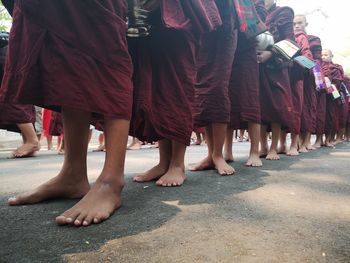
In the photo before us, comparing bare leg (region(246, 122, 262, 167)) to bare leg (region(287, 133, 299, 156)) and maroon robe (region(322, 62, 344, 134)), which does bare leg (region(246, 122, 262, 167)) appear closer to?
bare leg (region(287, 133, 299, 156))

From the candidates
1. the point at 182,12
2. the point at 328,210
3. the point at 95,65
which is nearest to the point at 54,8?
the point at 95,65

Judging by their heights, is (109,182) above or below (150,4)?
below

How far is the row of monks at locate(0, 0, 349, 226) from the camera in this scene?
1256 mm

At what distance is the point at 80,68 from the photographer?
1258 mm

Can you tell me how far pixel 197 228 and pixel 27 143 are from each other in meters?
3.11

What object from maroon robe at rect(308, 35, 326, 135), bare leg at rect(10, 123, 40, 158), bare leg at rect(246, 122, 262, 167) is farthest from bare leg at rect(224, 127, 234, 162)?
maroon robe at rect(308, 35, 326, 135)

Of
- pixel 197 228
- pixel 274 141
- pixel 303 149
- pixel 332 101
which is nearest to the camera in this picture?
pixel 197 228

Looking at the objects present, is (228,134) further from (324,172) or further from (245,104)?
(324,172)

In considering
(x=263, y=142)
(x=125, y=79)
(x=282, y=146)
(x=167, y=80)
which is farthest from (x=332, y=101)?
(x=125, y=79)

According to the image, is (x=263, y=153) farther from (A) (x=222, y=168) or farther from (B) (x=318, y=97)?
(B) (x=318, y=97)

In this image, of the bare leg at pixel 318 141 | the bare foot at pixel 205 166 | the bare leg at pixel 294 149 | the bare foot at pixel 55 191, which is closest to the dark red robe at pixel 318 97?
the bare leg at pixel 318 141

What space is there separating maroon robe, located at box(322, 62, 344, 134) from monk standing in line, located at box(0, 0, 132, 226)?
5.20 metres

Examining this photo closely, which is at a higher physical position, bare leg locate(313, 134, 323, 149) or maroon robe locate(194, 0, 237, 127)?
maroon robe locate(194, 0, 237, 127)

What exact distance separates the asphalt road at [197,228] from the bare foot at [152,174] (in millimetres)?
199
